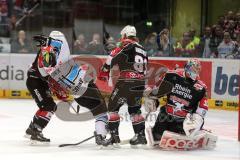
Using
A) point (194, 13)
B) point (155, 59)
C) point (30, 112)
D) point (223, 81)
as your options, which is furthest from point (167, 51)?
point (194, 13)

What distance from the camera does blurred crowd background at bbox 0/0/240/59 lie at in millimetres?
14484

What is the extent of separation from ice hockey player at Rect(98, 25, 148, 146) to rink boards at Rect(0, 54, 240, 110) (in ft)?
18.2

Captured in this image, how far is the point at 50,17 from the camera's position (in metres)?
18.5

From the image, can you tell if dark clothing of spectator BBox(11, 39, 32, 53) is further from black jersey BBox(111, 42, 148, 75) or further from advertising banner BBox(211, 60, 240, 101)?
black jersey BBox(111, 42, 148, 75)

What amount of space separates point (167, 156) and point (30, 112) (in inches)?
201

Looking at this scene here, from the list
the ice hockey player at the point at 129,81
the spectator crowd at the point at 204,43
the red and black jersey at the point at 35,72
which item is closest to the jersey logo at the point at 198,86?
the ice hockey player at the point at 129,81

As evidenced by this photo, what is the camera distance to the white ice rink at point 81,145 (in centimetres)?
759

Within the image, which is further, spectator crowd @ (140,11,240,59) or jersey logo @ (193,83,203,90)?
spectator crowd @ (140,11,240,59)

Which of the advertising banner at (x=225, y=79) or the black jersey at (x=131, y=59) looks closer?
the black jersey at (x=131, y=59)

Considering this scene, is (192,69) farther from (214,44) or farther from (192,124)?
(214,44)

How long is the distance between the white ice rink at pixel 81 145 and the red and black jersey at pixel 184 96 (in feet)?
1.86

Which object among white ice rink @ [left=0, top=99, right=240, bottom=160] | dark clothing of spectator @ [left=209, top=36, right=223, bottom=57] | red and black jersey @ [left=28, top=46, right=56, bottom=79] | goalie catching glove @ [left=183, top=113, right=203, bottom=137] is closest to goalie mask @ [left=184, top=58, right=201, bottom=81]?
goalie catching glove @ [left=183, top=113, right=203, bottom=137]

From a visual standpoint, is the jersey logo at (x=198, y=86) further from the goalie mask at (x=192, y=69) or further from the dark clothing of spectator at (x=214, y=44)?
the dark clothing of spectator at (x=214, y=44)

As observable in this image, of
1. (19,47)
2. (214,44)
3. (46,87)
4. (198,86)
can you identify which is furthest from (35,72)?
(19,47)
